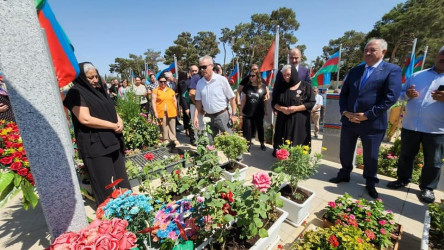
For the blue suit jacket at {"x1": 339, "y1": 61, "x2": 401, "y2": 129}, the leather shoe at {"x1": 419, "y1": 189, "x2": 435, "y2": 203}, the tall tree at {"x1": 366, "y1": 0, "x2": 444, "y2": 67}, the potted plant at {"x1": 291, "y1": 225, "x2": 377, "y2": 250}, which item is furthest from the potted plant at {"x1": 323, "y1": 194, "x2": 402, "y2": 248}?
the tall tree at {"x1": 366, "y1": 0, "x2": 444, "y2": 67}

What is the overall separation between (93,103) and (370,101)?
3340 millimetres

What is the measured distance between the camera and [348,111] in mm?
2828

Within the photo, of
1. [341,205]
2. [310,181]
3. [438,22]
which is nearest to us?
[341,205]

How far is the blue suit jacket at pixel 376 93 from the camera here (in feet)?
7.91

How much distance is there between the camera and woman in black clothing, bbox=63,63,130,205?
6.21 feet

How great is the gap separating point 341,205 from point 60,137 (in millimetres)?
2582

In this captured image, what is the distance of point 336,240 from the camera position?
56.5 inches

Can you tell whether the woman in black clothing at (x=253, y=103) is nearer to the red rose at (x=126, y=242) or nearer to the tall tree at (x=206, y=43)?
the red rose at (x=126, y=242)

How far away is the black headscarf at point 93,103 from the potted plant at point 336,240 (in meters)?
2.15

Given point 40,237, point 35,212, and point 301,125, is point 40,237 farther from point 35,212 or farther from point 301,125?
point 301,125

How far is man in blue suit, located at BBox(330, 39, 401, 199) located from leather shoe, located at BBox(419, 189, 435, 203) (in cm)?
57

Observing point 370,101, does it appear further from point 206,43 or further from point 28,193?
point 206,43

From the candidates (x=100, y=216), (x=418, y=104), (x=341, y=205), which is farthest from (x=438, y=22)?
(x=100, y=216)

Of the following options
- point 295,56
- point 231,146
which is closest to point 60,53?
point 231,146
